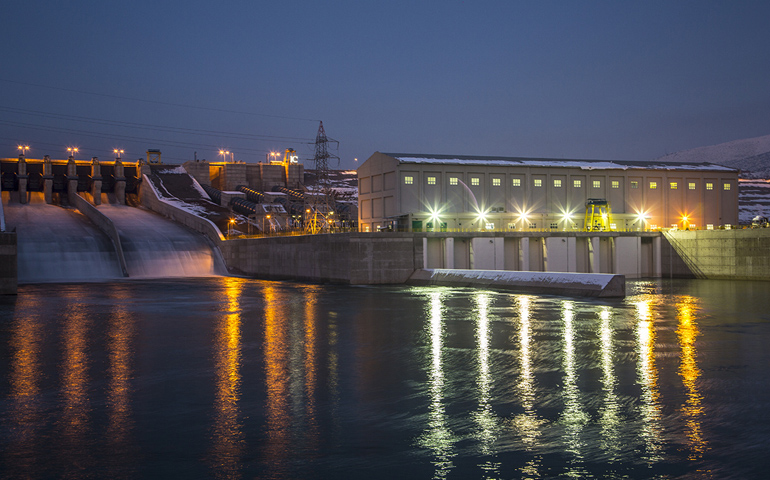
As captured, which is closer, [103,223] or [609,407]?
[609,407]

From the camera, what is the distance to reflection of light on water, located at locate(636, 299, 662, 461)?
36.7 feet

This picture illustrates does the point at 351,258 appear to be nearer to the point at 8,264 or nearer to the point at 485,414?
the point at 8,264

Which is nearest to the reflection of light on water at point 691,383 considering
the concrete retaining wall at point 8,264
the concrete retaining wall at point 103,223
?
the concrete retaining wall at point 8,264

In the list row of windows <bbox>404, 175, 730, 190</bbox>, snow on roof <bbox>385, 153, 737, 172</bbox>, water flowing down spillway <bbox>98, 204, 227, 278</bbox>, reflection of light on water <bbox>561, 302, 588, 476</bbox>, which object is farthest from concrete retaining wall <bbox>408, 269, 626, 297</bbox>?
water flowing down spillway <bbox>98, 204, 227, 278</bbox>

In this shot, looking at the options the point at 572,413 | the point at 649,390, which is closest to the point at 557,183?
the point at 649,390

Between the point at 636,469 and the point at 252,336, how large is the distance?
1728 centimetres

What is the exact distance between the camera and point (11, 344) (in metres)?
22.9

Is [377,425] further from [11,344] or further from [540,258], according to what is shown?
[540,258]

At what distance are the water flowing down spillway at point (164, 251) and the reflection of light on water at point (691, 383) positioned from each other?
177ft

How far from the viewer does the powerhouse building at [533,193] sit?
6881 cm

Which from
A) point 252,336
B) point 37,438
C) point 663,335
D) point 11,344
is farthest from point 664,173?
point 37,438

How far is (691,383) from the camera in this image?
1594 cm

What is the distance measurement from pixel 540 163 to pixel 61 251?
51.2 metres

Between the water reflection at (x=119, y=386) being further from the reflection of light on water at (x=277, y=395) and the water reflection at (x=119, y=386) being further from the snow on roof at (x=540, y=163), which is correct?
the snow on roof at (x=540, y=163)
